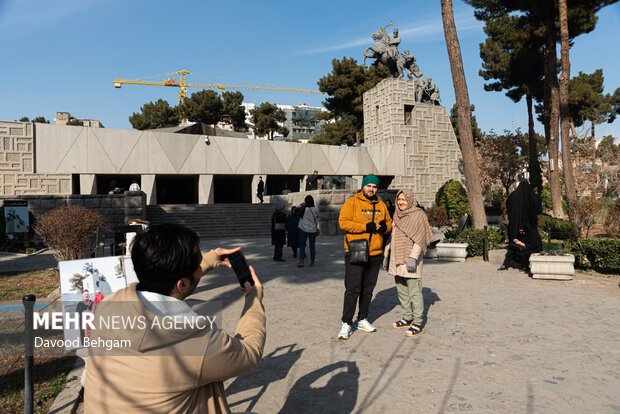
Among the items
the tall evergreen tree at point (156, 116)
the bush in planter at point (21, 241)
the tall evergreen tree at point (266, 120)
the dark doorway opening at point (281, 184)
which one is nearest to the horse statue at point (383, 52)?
the dark doorway opening at point (281, 184)

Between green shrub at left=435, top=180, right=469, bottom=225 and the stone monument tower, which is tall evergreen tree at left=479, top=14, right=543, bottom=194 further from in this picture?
green shrub at left=435, top=180, right=469, bottom=225

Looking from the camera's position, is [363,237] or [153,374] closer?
[153,374]

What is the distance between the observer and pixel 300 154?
2652cm

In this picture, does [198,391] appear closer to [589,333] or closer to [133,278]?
[133,278]

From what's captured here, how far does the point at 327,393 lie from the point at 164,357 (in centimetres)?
254

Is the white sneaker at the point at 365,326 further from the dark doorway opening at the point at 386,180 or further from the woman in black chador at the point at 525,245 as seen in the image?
the dark doorway opening at the point at 386,180

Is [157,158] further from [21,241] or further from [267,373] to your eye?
[267,373]

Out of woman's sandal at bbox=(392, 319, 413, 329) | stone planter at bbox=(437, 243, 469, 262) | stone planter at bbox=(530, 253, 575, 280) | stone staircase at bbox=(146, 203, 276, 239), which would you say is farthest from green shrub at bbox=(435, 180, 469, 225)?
woman's sandal at bbox=(392, 319, 413, 329)

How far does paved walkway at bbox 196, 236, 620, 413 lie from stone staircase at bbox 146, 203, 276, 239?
11.0m

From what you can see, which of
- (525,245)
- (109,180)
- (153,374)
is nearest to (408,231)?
(153,374)

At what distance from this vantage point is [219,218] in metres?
19.4

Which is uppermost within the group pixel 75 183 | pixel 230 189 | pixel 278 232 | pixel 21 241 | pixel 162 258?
pixel 75 183

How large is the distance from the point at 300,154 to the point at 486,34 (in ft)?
47.2

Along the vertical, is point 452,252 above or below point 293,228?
below
